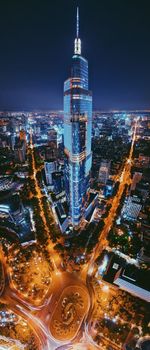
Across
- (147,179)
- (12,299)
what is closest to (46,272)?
(12,299)

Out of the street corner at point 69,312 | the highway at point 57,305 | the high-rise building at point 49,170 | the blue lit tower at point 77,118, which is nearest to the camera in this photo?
the highway at point 57,305

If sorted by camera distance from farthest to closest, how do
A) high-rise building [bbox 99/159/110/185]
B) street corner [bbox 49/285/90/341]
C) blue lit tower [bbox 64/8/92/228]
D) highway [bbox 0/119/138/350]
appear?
high-rise building [bbox 99/159/110/185] → blue lit tower [bbox 64/8/92/228] → street corner [bbox 49/285/90/341] → highway [bbox 0/119/138/350]

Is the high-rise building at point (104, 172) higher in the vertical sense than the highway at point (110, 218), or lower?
higher

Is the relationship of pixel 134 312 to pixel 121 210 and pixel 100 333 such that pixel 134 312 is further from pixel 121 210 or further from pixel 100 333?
pixel 121 210

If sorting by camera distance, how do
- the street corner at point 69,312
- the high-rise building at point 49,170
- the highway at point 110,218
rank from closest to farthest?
the street corner at point 69,312 → the highway at point 110,218 → the high-rise building at point 49,170

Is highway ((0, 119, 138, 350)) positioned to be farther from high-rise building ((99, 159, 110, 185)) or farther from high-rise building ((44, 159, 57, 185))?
high-rise building ((44, 159, 57, 185))

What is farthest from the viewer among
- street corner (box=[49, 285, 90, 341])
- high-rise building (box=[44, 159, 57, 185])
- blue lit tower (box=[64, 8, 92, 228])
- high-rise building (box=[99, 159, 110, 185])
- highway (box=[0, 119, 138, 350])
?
high-rise building (box=[44, 159, 57, 185])

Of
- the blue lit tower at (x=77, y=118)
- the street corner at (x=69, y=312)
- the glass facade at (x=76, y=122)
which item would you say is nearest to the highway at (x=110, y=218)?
the street corner at (x=69, y=312)

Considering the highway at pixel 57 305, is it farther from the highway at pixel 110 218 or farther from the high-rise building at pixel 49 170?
the high-rise building at pixel 49 170

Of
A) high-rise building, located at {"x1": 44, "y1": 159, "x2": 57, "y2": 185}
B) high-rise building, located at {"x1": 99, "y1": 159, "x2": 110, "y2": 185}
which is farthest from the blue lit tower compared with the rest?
high-rise building, located at {"x1": 44, "y1": 159, "x2": 57, "y2": 185}

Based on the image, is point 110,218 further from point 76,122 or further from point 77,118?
point 77,118

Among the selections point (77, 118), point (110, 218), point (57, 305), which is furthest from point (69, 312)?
point (77, 118)
